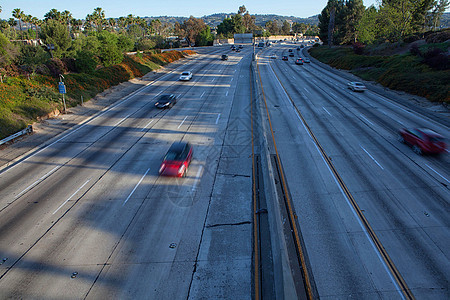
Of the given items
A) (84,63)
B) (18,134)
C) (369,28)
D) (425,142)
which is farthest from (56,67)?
(369,28)

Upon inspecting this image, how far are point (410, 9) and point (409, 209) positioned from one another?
62278 millimetres

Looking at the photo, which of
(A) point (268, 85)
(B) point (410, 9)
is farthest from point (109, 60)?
(B) point (410, 9)

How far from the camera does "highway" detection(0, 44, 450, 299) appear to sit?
32.6 ft

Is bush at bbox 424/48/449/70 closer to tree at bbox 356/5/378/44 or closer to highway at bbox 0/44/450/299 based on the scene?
highway at bbox 0/44/450/299

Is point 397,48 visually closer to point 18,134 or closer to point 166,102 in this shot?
point 166,102

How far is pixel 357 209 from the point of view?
13969 mm

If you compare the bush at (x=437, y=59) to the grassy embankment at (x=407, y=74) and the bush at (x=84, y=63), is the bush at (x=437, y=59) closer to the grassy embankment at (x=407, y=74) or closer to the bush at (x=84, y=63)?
the grassy embankment at (x=407, y=74)

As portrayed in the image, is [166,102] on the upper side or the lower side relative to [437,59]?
lower

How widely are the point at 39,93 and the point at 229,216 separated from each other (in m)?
26.3

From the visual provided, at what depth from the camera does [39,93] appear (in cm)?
2864

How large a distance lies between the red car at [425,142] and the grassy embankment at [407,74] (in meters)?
15.5

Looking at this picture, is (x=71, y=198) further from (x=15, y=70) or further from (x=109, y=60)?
(x=109, y=60)

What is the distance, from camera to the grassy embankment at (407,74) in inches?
1337

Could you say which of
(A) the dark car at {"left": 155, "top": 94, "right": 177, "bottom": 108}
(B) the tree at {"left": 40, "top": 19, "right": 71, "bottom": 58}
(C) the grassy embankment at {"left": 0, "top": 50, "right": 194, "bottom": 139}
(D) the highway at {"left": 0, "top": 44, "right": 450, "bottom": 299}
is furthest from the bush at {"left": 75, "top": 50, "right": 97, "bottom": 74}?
(D) the highway at {"left": 0, "top": 44, "right": 450, "bottom": 299}
